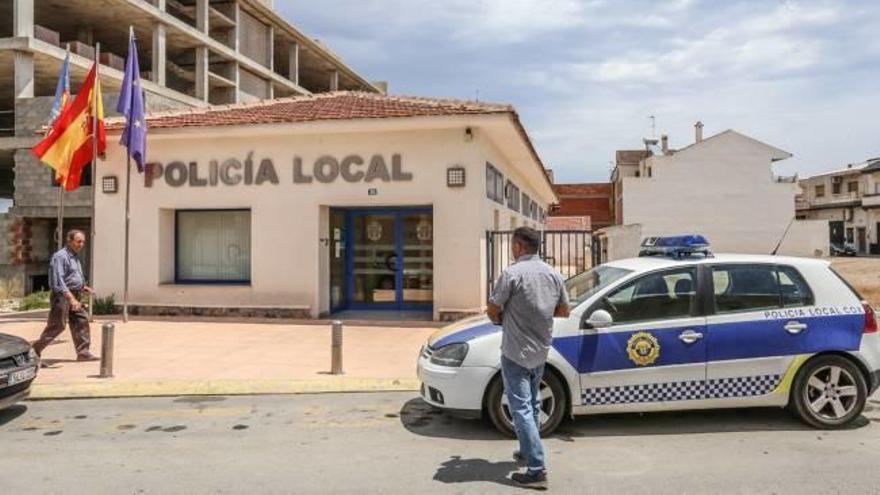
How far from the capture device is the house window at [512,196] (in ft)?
55.7

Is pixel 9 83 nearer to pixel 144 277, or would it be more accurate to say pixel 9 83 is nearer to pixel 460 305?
pixel 144 277

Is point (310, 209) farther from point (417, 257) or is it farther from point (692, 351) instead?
point (692, 351)

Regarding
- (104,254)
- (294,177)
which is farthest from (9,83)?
(294,177)

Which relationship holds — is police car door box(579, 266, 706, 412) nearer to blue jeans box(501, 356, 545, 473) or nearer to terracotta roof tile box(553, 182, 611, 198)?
blue jeans box(501, 356, 545, 473)

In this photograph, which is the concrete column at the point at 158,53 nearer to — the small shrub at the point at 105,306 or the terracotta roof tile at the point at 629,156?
the small shrub at the point at 105,306

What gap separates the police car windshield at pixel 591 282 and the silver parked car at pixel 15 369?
501cm

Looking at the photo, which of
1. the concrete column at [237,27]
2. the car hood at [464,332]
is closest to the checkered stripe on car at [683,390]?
the car hood at [464,332]

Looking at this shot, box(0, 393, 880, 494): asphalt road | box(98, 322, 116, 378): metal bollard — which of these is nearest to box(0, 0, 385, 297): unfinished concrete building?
box(98, 322, 116, 378): metal bollard

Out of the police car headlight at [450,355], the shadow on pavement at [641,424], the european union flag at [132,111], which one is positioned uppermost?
the european union flag at [132,111]

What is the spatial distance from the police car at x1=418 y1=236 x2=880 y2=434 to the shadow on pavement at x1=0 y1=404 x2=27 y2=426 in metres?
4.01

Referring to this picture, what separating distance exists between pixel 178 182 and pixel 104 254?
2.30 meters

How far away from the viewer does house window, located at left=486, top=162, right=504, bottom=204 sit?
518 inches

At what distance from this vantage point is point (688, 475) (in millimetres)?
4488

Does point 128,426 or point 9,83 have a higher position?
point 9,83
